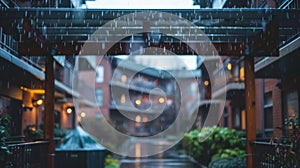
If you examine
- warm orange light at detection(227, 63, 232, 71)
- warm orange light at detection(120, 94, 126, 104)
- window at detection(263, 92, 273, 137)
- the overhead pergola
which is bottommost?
window at detection(263, 92, 273, 137)

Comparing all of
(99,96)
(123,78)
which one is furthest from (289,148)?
(123,78)

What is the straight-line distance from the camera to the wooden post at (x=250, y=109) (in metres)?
9.34

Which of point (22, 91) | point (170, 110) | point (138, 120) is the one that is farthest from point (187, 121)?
point (22, 91)

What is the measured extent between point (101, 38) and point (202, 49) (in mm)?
2343

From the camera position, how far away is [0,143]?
6.42m

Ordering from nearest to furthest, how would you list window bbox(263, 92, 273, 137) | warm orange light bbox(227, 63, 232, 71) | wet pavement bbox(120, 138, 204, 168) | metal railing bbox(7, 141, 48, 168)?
metal railing bbox(7, 141, 48, 168) < window bbox(263, 92, 273, 137) < wet pavement bbox(120, 138, 204, 168) < warm orange light bbox(227, 63, 232, 71)

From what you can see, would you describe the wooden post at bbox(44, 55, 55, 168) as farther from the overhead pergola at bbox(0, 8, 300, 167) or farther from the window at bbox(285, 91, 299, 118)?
the window at bbox(285, 91, 299, 118)

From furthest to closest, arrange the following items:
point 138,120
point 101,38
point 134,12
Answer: point 138,120 → point 101,38 → point 134,12

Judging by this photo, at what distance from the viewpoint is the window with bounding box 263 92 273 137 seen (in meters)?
14.8

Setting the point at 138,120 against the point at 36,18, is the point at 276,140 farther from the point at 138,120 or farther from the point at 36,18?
the point at 138,120

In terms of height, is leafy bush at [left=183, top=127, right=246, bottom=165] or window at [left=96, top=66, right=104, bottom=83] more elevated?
window at [left=96, top=66, right=104, bottom=83]

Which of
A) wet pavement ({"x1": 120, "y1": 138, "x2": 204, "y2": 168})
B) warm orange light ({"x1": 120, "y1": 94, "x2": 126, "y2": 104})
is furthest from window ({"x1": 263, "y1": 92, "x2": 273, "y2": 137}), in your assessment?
warm orange light ({"x1": 120, "y1": 94, "x2": 126, "y2": 104})

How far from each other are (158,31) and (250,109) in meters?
2.84

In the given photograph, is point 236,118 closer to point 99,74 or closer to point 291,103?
point 291,103
